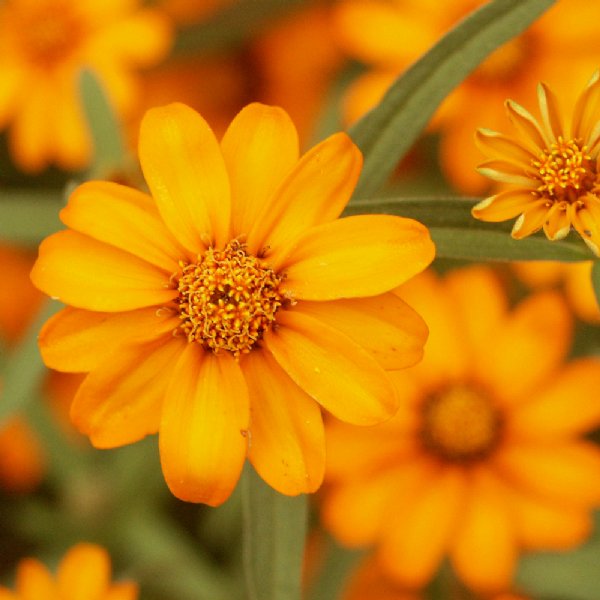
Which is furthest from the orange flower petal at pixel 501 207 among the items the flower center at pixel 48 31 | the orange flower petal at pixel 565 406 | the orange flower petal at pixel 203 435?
the flower center at pixel 48 31

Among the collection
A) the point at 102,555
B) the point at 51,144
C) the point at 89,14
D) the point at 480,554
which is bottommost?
the point at 102,555

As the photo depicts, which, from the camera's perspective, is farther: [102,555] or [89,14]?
[89,14]

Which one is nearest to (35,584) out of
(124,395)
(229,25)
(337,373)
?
(124,395)

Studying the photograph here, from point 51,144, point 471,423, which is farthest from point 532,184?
point 51,144

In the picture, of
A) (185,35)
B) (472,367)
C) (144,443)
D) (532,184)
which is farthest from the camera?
(185,35)

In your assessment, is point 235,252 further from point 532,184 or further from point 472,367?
point 472,367

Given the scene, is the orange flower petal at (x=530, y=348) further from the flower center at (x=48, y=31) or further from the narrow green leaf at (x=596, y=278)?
the flower center at (x=48, y=31)

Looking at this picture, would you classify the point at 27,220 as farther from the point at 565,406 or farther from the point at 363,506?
the point at 565,406
